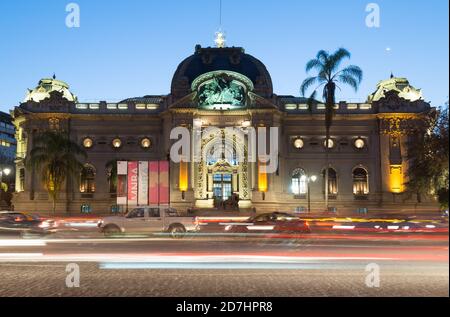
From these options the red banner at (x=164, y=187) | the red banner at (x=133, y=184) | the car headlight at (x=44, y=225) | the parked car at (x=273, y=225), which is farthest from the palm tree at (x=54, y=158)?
the parked car at (x=273, y=225)

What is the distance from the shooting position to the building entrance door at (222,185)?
5703 cm

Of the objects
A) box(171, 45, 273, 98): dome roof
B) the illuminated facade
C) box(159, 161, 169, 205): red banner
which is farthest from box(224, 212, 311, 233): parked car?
box(171, 45, 273, 98): dome roof

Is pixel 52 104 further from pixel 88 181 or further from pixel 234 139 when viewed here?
pixel 234 139

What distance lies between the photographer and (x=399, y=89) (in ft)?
201

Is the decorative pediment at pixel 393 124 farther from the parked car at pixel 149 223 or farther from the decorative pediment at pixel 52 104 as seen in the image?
the parked car at pixel 149 223

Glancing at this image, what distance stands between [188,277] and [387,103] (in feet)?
160

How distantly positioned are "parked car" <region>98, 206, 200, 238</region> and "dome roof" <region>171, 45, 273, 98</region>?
31.4m

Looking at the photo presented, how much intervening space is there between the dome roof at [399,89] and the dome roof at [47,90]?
112 ft

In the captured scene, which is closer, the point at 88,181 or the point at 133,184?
the point at 133,184

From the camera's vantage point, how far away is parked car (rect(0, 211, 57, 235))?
25500mm

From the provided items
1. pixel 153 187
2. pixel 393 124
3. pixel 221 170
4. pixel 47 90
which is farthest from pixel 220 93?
pixel 47 90

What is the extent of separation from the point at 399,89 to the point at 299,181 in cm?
1524

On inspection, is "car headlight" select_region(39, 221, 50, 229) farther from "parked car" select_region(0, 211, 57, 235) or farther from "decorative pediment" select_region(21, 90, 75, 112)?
"decorative pediment" select_region(21, 90, 75, 112)
